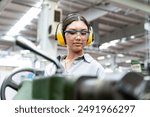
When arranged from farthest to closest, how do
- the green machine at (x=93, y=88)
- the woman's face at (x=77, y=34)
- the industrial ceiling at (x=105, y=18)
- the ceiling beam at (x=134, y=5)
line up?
the industrial ceiling at (x=105, y=18) → the ceiling beam at (x=134, y=5) → the woman's face at (x=77, y=34) → the green machine at (x=93, y=88)

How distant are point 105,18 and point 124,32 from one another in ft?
3.25

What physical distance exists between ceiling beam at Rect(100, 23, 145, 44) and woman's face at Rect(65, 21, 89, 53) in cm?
633

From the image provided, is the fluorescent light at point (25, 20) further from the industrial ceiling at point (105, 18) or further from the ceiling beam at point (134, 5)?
the ceiling beam at point (134, 5)

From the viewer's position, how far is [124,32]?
302 inches

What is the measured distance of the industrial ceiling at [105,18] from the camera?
5129 mm

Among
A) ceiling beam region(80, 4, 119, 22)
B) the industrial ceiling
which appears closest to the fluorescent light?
the industrial ceiling

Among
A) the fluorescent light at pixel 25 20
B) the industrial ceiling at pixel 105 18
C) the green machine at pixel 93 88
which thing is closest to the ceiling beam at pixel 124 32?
the industrial ceiling at pixel 105 18

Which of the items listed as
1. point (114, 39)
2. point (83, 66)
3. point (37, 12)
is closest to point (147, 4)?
point (37, 12)

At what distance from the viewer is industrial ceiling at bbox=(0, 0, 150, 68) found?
5.13 metres

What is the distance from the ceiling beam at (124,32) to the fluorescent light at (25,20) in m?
2.50

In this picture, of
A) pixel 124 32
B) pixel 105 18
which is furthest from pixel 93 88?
pixel 124 32

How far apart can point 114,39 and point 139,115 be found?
305 inches

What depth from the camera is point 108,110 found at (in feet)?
1.13

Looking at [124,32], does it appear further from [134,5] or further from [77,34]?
[77,34]
